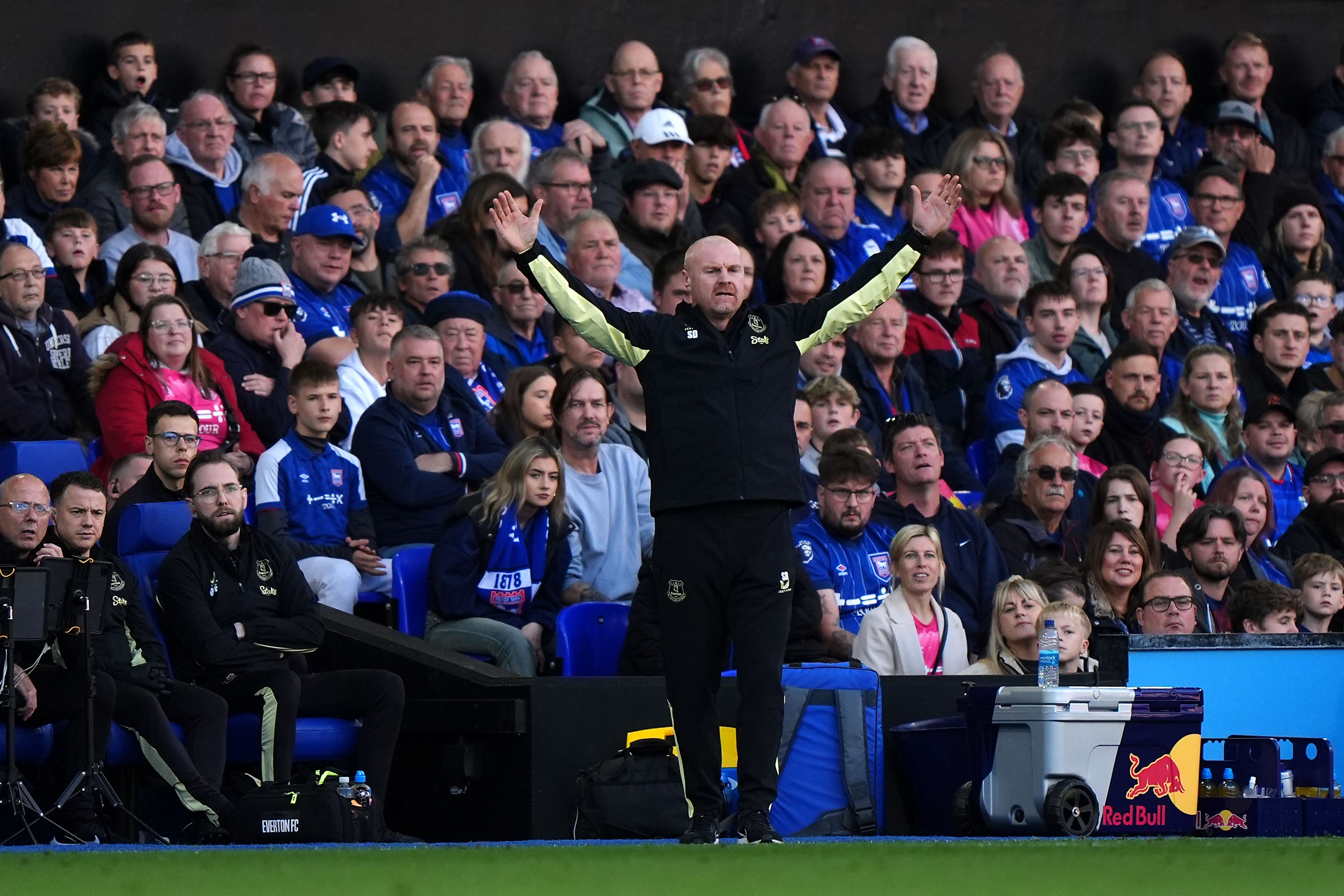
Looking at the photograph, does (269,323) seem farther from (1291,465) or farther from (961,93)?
(961,93)

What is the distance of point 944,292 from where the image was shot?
1145cm

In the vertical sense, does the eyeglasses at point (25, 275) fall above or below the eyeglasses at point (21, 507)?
above

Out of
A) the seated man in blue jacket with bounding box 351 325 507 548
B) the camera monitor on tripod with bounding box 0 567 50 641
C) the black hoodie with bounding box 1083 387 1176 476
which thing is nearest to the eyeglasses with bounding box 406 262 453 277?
the seated man in blue jacket with bounding box 351 325 507 548

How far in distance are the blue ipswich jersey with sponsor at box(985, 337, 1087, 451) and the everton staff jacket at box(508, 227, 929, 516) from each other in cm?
445

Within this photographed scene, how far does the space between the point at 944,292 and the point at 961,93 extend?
354 cm

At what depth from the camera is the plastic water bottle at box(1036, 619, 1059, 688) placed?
685 cm

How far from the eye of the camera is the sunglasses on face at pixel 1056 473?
9.62 m

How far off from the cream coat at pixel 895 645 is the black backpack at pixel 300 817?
84.6 inches

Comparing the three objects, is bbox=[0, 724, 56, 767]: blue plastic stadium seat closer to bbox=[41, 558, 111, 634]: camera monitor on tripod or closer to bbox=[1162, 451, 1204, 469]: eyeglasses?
bbox=[41, 558, 111, 634]: camera monitor on tripod

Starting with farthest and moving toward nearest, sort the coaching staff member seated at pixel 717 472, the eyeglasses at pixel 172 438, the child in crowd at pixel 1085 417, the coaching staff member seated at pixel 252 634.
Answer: the child in crowd at pixel 1085 417
the eyeglasses at pixel 172 438
the coaching staff member seated at pixel 252 634
the coaching staff member seated at pixel 717 472

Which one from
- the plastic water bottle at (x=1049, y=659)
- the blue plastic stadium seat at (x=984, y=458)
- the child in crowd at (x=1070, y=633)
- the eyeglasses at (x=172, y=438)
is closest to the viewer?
the plastic water bottle at (x=1049, y=659)

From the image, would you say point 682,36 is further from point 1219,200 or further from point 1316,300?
point 1316,300

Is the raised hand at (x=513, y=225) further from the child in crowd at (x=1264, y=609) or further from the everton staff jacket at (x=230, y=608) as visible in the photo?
the child in crowd at (x=1264, y=609)

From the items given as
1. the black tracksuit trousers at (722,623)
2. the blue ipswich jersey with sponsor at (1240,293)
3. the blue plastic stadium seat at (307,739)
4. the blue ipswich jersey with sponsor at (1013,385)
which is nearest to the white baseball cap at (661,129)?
the blue ipswich jersey with sponsor at (1013,385)
